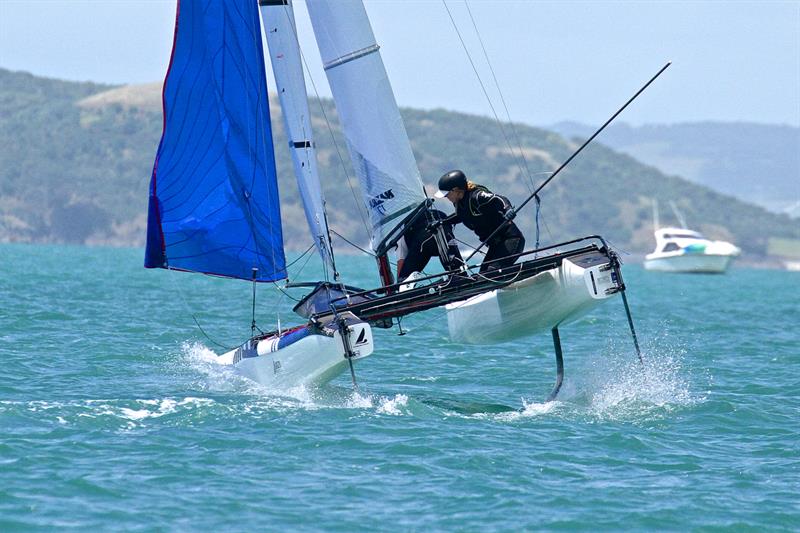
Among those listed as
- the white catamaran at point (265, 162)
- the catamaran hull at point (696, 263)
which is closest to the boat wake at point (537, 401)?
the white catamaran at point (265, 162)

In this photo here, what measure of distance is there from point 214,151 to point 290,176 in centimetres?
12269

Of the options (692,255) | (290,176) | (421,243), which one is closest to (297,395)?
(421,243)

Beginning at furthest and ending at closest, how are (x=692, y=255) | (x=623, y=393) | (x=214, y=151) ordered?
(x=692, y=255), (x=214, y=151), (x=623, y=393)

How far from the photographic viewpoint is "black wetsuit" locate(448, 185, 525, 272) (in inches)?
539

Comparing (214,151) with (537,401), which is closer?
(537,401)

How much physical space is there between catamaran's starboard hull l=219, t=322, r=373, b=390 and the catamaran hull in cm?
6755

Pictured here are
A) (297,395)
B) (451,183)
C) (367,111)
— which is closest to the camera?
(297,395)

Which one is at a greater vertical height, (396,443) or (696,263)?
(396,443)

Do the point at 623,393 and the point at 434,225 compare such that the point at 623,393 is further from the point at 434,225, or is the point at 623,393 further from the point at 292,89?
the point at 292,89

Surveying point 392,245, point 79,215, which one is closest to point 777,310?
point 392,245

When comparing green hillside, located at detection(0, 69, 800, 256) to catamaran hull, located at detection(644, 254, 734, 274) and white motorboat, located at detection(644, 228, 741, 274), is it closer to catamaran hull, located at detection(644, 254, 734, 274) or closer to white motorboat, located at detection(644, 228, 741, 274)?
white motorboat, located at detection(644, 228, 741, 274)

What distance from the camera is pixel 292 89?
14.4m

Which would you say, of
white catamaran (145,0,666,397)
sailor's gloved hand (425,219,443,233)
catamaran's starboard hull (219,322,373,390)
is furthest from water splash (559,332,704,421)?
catamaran's starboard hull (219,322,373,390)

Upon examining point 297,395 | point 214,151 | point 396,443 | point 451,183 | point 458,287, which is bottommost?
point 396,443
